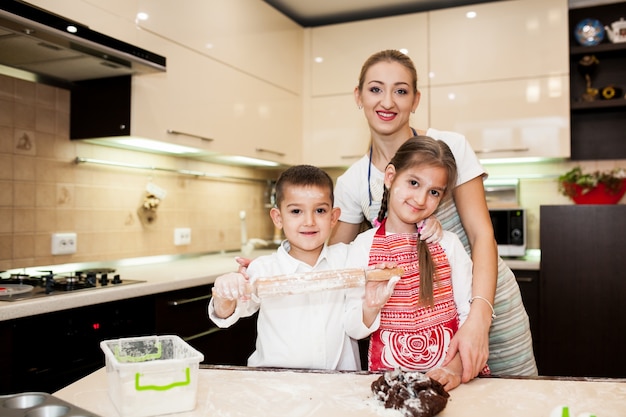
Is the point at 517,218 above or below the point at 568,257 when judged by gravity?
above

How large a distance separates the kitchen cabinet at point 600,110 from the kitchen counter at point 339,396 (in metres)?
2.55

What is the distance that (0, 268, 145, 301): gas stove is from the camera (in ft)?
5.30

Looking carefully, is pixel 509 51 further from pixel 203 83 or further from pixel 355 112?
pixel 203 83

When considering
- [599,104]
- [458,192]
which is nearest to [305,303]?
[458,192]

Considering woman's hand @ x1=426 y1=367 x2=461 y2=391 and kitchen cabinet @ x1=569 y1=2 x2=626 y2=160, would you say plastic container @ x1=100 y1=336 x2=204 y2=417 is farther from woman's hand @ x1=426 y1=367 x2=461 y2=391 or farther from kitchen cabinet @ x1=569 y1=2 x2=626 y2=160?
kitchen cabinet @ x1=569 y1=2 x2=626 y2=160

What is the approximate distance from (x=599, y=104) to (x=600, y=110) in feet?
0.58

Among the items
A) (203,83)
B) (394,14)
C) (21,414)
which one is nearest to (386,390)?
(21,414)

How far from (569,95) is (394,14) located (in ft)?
4.11

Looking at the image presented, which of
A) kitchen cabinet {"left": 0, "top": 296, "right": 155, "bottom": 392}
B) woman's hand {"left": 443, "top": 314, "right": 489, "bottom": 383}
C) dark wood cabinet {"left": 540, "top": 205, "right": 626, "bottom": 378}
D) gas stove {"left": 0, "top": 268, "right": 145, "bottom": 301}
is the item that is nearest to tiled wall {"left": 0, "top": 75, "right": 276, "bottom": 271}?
gas stove {"left": 0, "top": 268, "right": 145, "bottom": 301}

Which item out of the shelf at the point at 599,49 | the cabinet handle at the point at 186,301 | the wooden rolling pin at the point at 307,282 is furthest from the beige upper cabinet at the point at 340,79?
the wooden rolling pin at the point at 307,282

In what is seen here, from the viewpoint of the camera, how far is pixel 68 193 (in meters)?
2.23

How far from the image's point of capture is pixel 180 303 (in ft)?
6.82

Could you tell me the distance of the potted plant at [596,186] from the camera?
9.38ft

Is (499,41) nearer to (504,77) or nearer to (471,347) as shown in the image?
(504,77)
